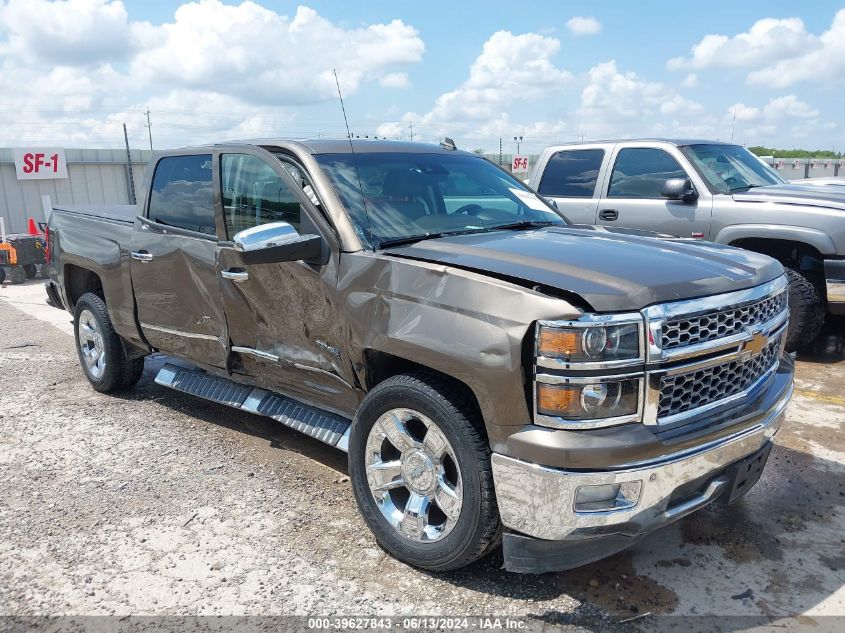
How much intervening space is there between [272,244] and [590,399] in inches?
65.3

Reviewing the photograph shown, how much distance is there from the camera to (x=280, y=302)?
3803 mm

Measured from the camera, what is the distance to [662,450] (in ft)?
8.63

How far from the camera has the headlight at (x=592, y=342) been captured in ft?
8.35

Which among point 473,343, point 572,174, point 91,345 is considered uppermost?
point 572,174

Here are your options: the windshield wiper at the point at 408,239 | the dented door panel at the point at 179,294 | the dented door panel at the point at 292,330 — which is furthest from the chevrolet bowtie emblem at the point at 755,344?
the dented door panel at the point at 179,294

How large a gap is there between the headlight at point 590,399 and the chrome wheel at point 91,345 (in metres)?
4.19

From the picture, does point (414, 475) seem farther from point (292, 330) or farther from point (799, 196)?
point (799, 196)

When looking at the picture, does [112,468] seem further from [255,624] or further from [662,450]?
[662,450]

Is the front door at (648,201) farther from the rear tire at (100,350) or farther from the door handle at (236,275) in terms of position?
the rear tire at (100,350)

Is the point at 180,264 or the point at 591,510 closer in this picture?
the point at 591,510

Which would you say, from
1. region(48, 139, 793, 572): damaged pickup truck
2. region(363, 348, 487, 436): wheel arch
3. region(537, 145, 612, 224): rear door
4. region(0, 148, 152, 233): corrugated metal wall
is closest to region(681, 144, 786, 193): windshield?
region(537, 145, 612, 224): rear door

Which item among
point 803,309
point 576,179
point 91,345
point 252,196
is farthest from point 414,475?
point 576,179

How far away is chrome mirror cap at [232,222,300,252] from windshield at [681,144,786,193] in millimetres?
4718

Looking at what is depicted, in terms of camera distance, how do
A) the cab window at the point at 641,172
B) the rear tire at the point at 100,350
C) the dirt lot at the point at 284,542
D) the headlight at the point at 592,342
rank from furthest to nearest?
1. the cab window at the point at 641,172
2. the rear tire at the point at 100,350
3. the dirt lot at the point at 284,542
4. the headlight at the point at 592,342
